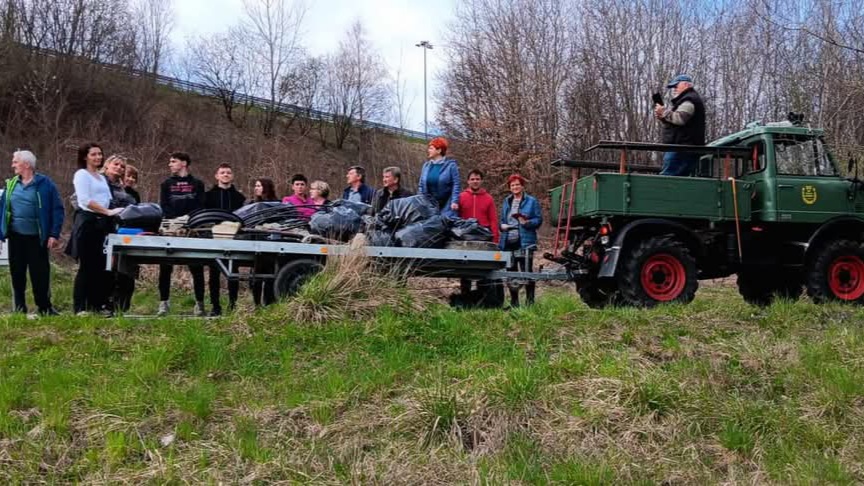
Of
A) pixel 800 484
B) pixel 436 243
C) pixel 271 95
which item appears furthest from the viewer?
pixel 271 95

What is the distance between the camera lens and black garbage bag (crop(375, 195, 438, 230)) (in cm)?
729

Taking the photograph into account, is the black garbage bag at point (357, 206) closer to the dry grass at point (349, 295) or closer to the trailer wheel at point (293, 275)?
the trailer wheel at point (293, 275)

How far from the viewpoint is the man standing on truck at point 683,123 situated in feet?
26.7

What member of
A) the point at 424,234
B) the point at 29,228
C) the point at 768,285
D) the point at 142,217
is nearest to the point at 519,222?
the point at 424,234

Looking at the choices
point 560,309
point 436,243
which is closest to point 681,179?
point 560,309

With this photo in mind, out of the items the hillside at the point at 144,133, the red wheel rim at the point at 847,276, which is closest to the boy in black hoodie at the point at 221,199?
the red wheel rim at the point at 847,276

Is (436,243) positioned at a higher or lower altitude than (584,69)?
lower

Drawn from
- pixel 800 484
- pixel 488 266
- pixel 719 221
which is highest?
pixel 719 221

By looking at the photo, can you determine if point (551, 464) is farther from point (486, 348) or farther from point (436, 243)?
point (436, 243)

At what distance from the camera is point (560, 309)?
6605mm

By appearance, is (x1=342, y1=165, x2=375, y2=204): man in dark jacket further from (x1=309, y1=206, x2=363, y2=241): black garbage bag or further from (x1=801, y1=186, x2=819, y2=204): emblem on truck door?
(x1=801, y1=186, x2=819, y2=204): emblem on truck door

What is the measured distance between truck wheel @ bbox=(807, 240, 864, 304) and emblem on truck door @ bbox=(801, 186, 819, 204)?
54 cm

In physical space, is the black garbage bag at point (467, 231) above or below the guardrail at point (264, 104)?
below

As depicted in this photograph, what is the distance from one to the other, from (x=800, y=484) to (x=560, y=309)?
9.92 feet
